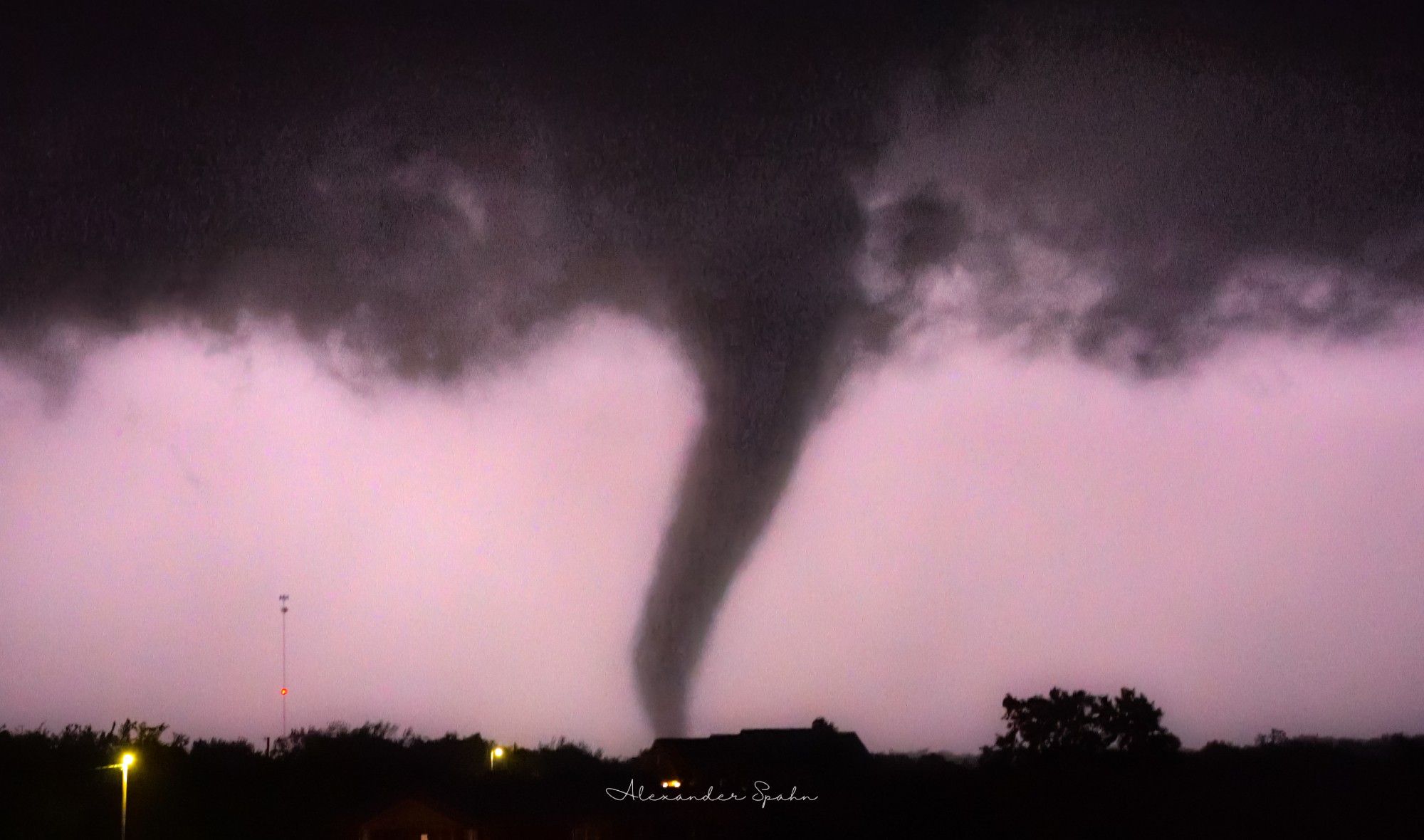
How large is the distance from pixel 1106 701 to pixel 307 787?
64.6 m

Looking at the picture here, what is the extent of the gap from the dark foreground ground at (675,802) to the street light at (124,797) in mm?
690

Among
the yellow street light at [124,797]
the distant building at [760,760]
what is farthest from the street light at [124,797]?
the distant building at [760,760]

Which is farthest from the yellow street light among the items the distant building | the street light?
the distant building

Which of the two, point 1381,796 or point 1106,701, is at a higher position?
point 1106,701

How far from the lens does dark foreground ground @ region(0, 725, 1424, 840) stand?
69.0 m

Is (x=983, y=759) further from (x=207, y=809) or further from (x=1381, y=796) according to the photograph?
(x=207, y=809)

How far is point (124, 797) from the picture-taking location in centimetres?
5962

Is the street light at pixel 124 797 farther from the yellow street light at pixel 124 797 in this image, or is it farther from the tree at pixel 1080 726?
the tree at pixel 1080 726

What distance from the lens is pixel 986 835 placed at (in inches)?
2729

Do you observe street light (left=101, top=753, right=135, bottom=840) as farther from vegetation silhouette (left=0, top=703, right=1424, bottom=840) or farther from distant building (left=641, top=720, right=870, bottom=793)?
distant building (left=641, top=720, right=870, bottom=793)

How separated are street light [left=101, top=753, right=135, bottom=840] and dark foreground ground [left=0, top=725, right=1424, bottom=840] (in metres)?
0.69

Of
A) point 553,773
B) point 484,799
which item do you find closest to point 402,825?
point 484,799

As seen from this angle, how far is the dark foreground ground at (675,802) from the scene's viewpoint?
6900cm

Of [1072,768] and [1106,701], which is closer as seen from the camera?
[1072,768]
